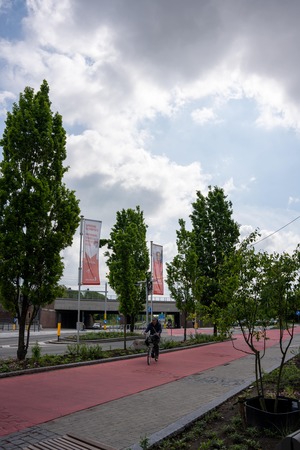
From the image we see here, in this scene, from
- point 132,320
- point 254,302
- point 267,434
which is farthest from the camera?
point 132,320

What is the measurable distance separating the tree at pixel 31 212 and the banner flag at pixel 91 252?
762 centimetres

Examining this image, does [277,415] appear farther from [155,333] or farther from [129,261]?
[129,261]

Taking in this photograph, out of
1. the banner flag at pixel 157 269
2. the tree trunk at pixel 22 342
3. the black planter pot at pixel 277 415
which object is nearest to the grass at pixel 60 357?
the tree trunk at pixel 22 342

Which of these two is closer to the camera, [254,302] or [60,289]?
[254,302]

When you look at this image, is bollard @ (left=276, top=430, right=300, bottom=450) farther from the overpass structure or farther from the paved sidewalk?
the overpass structure

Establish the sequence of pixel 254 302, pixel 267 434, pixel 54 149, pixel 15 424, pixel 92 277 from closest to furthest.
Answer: pixel 267 434, pixel 254 302, pixel 15 424, pixel 54 149, pixel 92 277

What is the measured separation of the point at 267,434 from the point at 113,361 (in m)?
9.42

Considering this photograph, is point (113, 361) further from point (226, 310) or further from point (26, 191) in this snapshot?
point (226, 310)

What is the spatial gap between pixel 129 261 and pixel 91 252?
16.5 feet

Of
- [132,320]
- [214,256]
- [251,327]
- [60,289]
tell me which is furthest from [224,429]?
[132,320]

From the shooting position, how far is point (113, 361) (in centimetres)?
1382

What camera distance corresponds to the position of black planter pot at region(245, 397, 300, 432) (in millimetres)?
5148

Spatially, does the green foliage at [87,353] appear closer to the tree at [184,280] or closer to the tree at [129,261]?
the tree at [129,261]

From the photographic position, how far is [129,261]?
1688cm
